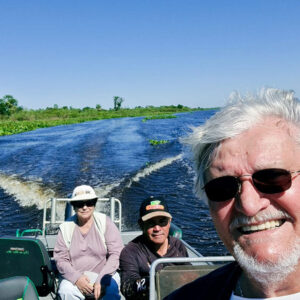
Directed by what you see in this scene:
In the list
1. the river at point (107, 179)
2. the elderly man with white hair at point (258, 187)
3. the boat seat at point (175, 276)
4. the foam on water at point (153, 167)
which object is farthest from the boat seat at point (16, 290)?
the foam on water at point (153, 167)

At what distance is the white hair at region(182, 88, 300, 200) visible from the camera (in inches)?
42.9

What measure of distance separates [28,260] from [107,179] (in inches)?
413

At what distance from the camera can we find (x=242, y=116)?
110 cm

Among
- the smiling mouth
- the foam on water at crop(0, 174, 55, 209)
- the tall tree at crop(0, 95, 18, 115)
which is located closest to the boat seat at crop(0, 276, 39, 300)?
the smiling mouth

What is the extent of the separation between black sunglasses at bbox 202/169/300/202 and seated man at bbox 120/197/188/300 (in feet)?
6.33

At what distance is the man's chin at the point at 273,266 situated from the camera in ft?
3.27

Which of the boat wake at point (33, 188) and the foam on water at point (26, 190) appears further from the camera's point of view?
the boat wake at point (33, 188)

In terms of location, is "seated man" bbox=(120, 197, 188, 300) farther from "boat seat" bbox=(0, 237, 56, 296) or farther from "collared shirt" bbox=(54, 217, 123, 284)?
"boat seat" bbox=(0, 237, 56, 296)

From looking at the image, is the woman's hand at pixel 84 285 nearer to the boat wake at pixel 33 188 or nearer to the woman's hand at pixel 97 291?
the woman's hand at pixel 97 291

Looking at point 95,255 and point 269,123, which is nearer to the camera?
point 269,123

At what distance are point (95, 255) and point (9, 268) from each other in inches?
40.6

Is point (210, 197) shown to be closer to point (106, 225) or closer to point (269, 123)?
point (269, 123)

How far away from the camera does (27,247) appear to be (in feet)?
12.4

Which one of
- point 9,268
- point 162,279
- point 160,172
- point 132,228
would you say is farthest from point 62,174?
point 162,279
